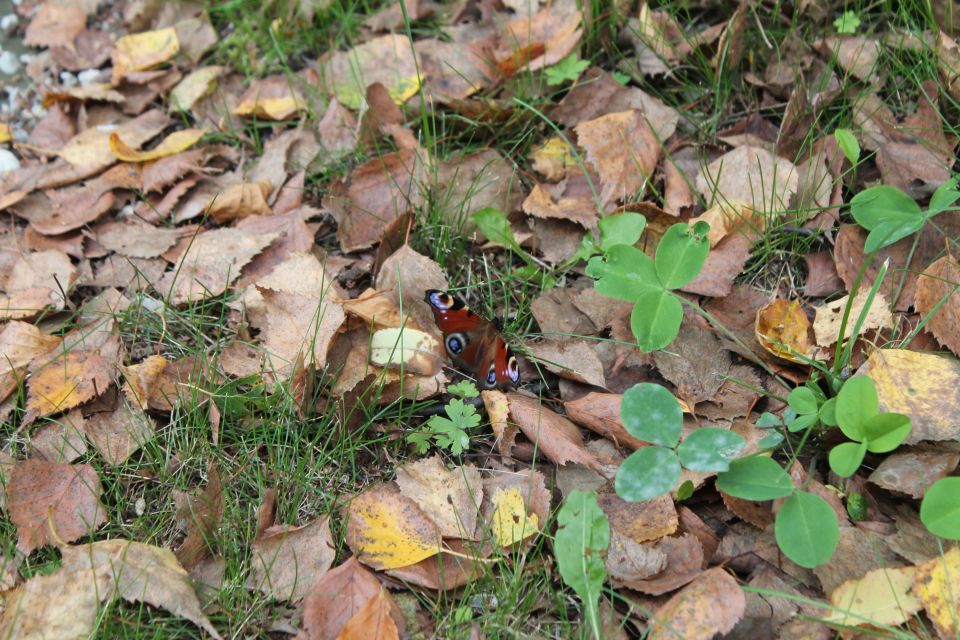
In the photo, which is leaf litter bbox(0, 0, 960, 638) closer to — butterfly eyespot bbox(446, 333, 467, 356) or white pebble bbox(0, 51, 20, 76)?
butterfly eyespot bbox(446, 333, 467, 356)

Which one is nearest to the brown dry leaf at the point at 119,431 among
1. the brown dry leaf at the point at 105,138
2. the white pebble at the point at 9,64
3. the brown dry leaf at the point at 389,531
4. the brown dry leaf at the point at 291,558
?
the brown dry leaf at the point at 291,558

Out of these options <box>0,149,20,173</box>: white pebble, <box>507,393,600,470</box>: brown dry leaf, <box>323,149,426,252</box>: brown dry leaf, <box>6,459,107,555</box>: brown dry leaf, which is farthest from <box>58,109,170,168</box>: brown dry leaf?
<box>507,393,600,470</box>: brown dry leaf

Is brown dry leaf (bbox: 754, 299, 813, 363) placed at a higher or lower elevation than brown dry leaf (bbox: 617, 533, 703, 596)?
higher

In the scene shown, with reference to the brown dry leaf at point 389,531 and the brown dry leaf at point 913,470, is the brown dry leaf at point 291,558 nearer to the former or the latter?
the brown dry leaf at point 389,531

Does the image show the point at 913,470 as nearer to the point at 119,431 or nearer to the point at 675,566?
the point at 675,566

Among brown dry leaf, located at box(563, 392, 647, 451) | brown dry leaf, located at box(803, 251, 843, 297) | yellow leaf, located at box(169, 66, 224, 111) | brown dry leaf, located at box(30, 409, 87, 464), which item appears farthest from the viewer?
yellow leaf, located at box(169, 66, 224, 111)

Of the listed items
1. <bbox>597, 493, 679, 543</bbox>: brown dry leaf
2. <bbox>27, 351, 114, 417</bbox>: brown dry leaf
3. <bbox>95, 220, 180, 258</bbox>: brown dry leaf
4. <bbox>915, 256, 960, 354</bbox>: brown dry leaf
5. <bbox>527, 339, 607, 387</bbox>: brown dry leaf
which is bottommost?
<bbox>597, 493, 679, 543</bbox>: brown dry leaf
